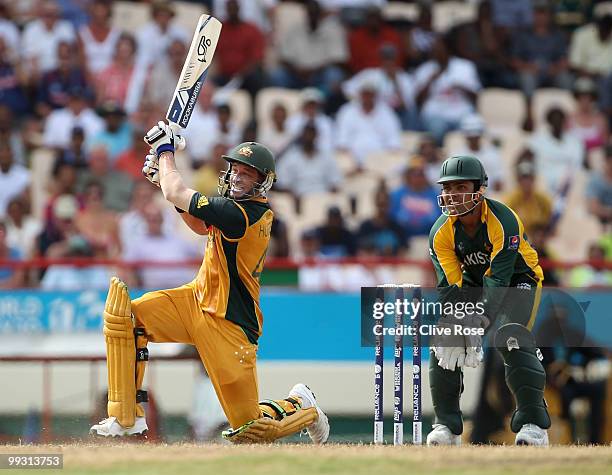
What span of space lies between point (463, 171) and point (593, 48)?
8776 millimetres

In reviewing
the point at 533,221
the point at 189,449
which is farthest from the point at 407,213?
the point at 189,449

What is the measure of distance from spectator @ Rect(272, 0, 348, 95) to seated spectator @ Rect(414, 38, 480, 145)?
1008 millimetres

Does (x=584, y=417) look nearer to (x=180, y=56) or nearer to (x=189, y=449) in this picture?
(x=189, y=449)

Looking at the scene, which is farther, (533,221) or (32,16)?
(32,16)

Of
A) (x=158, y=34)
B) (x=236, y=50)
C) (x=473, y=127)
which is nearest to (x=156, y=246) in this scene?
(x=158, y=34)

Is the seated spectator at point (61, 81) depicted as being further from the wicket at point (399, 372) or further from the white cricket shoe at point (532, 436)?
the white cricket shoe at point (532, 436)

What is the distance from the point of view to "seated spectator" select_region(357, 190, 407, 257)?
13.2 metres

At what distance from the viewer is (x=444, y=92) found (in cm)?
1520

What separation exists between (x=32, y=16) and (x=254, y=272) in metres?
8.23

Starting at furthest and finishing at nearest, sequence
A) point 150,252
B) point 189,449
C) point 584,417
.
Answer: point 150,252 → point 584,417 → point 189,449

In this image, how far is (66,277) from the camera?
38.8 ft

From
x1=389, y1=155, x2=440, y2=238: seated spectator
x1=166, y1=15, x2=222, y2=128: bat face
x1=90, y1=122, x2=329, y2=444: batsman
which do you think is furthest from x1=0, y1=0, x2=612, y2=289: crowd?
x1=90, y1=122, x2=329, y2=444: batsman

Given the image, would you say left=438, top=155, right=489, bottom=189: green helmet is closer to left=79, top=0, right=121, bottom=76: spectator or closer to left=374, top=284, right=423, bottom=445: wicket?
left=374, top=284, right=423, bottom=445: wicket

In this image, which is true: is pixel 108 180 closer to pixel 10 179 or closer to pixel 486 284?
pixel 10 179
